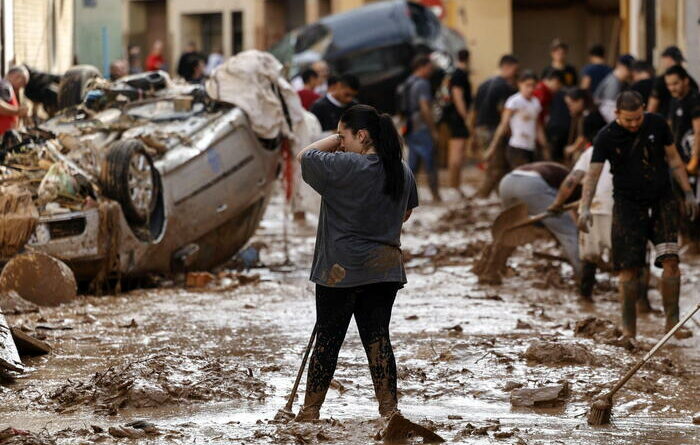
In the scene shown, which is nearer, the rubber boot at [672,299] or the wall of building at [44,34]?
the rubber boot at [672,299]

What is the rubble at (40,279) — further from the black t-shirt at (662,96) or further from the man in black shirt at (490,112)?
the man in black shirt at (490,112)

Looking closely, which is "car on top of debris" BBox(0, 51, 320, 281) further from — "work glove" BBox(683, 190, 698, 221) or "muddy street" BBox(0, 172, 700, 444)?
"work glove" BBox(683, 190, 698, 221)

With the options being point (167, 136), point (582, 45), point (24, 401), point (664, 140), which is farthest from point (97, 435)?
point (582, 45)

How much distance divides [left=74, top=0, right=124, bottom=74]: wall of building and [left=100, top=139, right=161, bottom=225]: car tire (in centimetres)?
1162

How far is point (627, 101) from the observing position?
32.4 ft

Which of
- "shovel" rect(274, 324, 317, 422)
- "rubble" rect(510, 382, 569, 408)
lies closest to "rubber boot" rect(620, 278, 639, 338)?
"rubble" rect(510, 382, 569, 408)

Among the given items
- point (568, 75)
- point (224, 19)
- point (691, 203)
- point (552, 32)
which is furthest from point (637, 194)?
point (224, 19)

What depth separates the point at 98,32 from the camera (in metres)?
24.4

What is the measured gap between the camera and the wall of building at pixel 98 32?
23812 millimetres

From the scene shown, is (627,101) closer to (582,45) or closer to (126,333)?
(126,333)

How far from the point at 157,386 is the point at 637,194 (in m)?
3.81

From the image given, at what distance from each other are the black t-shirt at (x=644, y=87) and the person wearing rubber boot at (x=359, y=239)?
9.35 m

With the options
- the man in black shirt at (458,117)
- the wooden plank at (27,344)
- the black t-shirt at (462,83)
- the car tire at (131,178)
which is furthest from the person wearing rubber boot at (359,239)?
the black t-shirt at (462,83)

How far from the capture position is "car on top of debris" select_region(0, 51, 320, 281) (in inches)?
468
